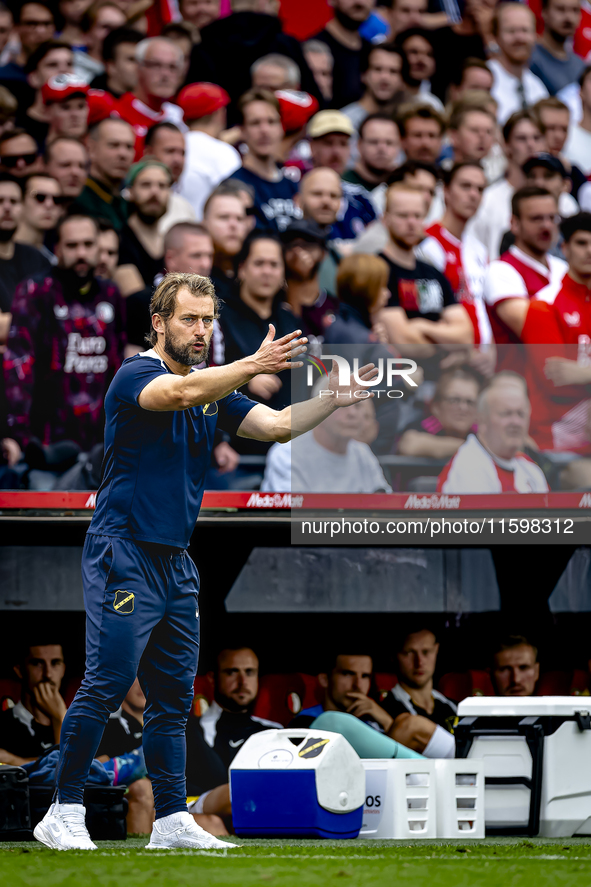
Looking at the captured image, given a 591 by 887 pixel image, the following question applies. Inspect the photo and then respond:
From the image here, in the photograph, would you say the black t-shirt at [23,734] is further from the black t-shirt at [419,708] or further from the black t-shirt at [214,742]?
the black t-shirt at [419,708]

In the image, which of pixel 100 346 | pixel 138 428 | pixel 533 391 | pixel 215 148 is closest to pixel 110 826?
pixel 138 428

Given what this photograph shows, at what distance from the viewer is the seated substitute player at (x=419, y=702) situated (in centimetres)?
684

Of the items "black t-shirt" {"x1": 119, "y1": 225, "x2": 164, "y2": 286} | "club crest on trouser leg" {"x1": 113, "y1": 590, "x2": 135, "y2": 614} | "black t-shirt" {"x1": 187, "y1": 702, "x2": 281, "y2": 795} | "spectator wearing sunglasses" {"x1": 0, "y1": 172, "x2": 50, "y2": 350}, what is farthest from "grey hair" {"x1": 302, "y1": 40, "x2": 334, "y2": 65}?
"club crest on trouser leg" {"x1": 113, "y1": 590, "x2": 135, "y2": 614}

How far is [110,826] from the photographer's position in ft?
17.3

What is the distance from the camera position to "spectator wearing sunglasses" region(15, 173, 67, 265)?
8.01 meters

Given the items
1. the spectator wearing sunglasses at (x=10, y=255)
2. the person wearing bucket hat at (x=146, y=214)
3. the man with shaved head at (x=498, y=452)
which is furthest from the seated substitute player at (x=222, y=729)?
the person wearing bucket hat at (x=146, y=214)

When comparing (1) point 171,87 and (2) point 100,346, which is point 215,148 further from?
(2) point 100,346

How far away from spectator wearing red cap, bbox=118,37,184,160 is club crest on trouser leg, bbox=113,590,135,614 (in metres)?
5.60

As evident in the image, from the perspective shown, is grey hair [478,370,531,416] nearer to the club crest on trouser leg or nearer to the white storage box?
the white storage box

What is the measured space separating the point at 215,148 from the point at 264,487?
3.20 m

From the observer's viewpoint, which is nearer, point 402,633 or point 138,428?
point 138,428

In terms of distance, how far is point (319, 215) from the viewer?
28.5 ft

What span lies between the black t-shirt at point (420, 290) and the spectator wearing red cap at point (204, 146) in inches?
57.2

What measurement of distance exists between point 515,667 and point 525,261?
333 centimetres
